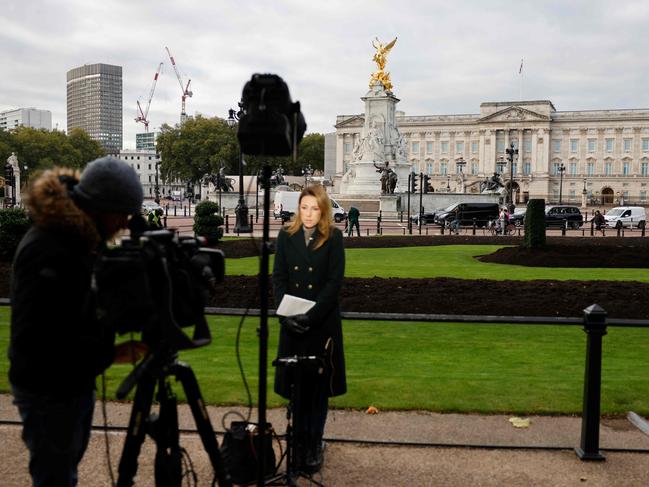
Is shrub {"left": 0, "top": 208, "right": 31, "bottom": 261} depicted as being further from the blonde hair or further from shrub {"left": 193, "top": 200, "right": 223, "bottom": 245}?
the blonde hair

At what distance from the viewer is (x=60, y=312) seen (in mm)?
2980

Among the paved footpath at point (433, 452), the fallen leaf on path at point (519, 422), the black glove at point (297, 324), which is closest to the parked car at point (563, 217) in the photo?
the fallen leaf on path at point (519, 422)

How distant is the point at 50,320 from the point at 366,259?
57.9 ft

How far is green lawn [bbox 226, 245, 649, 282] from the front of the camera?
16297 mm

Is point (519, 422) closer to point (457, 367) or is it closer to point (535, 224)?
point (457, 367)

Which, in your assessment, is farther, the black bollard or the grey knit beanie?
the black bollard

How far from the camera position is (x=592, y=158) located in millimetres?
117812

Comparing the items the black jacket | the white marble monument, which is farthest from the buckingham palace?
the black jacket

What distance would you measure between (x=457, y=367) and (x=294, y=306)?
3.81 m

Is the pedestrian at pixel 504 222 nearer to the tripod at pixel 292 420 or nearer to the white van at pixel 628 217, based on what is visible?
the white van at pixel 628 217

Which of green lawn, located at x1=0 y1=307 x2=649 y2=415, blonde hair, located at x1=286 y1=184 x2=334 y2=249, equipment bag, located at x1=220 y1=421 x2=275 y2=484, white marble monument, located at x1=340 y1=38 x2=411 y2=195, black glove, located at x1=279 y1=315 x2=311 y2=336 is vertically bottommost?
green lawn, located at x1=0 y1=307 x2=649 y2=415

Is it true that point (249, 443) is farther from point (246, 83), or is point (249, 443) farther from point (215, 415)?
point (246, 83)

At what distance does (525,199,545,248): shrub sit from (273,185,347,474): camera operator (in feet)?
54.5

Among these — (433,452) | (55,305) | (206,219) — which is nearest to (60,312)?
(55,305)
